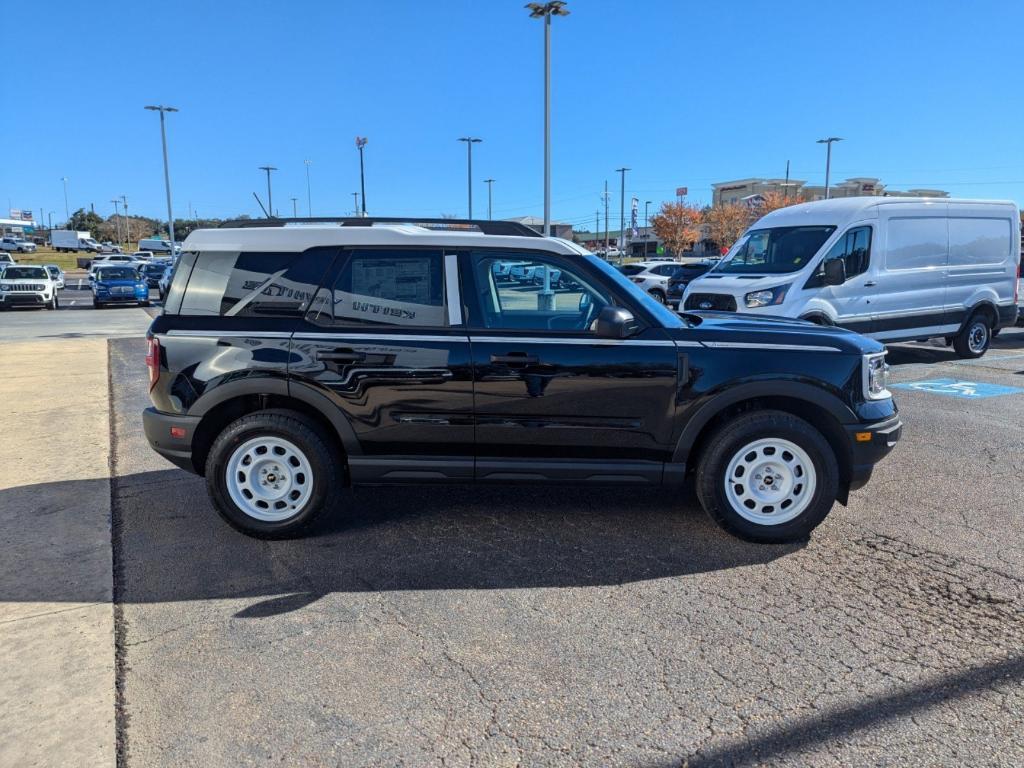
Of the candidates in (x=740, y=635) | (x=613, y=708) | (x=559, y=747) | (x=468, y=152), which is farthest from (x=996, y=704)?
(x=468, y=152)

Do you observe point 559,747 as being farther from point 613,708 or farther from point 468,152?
point 468,152

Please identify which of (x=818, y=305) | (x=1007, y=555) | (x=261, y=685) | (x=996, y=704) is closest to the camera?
(x=996, y=704)

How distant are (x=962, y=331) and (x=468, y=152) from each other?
119ft

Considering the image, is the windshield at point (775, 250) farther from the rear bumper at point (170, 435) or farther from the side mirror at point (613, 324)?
the rear bumper at point (170, 435)

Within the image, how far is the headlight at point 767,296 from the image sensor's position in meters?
10.2

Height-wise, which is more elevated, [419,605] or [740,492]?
[740,492]

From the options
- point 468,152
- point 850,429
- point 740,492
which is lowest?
point 740,492

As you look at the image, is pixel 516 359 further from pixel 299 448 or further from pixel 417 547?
pixel 299 448

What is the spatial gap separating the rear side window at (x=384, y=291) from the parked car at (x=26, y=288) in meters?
25.8

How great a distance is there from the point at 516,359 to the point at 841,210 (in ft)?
27.4

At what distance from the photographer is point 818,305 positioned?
10219mm

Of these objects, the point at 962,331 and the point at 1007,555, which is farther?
the point at 962,331

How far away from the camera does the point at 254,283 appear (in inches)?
173

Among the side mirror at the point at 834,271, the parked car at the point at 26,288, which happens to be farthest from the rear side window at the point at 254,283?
the parked car at the point at 26,288
